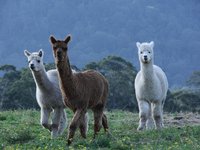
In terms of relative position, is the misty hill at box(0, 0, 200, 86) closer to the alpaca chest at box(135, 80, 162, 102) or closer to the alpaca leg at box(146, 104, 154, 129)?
the alpaca leg at box(146, 104, 154, 129)

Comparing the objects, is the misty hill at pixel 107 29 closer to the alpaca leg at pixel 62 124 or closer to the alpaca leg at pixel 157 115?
the alpaca leg at pixel 157 115

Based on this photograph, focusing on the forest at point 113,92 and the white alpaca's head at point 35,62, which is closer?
the white alpaca's head at point 35,62

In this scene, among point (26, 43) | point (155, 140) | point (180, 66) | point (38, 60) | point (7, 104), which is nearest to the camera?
point (155, 140)

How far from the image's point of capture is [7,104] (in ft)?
121

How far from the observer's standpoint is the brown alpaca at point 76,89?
10578 mm

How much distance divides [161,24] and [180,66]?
936 inches

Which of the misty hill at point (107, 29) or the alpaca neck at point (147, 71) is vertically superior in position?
the misty hill at point (107, 29)

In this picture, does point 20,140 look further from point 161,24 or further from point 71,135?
point 161,24

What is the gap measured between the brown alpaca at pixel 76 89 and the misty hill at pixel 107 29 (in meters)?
106

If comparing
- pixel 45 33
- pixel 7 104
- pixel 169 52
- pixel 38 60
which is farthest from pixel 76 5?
pixel 38 60

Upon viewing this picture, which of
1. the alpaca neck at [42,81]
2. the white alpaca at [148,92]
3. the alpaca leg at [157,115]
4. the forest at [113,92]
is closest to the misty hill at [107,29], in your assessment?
the forest at [113,92]

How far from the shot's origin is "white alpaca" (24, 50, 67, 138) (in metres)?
13.2

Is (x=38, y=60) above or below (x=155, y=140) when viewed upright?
above

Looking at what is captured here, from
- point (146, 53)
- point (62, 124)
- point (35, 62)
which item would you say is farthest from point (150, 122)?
point (35, 62)
